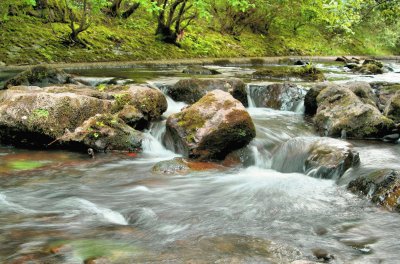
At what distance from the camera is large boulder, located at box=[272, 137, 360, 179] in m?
5.86

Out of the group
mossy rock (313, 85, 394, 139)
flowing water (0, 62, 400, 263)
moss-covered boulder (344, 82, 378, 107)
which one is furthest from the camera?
moss-covered boulder (344, 82, 378, 107)

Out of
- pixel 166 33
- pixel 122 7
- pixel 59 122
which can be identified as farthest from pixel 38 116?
pixel 122 7

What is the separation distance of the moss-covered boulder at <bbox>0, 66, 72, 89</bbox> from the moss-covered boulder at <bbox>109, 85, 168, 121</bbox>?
2643 millimetres

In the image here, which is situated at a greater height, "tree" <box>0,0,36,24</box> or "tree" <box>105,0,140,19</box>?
"tree" <box>105,0,140,19</box>

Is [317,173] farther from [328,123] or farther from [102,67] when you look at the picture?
[102,67]

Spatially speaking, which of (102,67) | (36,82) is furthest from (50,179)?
(102,67)

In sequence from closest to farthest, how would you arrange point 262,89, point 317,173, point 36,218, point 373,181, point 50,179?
point 36,218 < point 373,181 < point 50,179 < point 317,173 < point 262,89

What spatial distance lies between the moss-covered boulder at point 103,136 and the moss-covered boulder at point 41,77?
3.85 m

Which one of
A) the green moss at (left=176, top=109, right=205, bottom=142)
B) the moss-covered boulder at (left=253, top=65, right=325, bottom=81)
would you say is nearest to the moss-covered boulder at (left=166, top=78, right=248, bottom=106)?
the green moss at (left=176, top=109, right=205, bottom=142)

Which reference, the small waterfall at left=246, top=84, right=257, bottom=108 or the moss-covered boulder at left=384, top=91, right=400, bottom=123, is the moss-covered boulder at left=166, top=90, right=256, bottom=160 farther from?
the small waterfall at left=246, top=84, right=257, bottom=108

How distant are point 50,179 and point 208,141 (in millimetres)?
2520

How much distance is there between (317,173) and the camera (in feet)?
19.4

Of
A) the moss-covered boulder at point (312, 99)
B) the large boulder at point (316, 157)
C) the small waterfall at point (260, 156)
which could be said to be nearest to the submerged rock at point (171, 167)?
the small waterfall at point (260, 156)

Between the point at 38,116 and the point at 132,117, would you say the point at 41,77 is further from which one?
the point at 132,117
